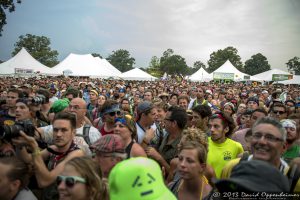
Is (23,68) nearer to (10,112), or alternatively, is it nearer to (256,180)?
(10,112)

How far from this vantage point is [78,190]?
194 cm

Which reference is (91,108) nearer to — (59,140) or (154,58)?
(59,140)

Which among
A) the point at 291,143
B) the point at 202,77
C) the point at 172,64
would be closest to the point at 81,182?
the point at 291,143

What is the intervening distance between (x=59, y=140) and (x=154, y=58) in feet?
353

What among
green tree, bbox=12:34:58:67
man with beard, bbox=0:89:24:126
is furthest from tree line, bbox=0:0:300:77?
man with beard, bbox=0:89:24:126

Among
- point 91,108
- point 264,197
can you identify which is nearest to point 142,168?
point 264,197

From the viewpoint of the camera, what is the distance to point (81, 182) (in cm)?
196

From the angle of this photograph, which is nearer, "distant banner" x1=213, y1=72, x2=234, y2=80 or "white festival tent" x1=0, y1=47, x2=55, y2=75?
"white festival tent" x1=0, y1=47, x2=55, y2=75

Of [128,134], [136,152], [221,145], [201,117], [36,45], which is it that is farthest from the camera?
[36,45]

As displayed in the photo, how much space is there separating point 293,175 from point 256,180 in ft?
4.20

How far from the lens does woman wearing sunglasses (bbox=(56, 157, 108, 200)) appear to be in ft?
6.34

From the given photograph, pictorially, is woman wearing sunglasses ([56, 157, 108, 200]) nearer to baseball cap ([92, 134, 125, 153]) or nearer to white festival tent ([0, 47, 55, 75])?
baseball cap ([92, 134, 125, 153])

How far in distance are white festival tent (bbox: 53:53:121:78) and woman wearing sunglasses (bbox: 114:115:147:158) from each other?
1126 inches

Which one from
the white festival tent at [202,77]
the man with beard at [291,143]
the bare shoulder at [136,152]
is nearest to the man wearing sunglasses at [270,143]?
the man with beard at [291,143]
